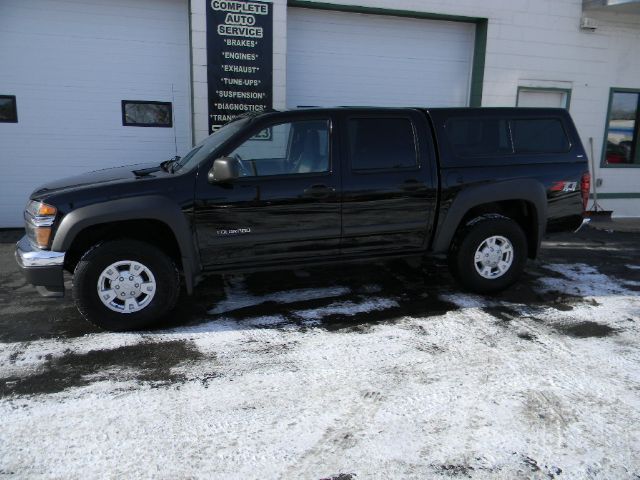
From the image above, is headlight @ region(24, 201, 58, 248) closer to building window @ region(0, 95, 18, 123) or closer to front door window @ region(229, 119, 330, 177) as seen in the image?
front door window @ region(229, 119, 330, 177)

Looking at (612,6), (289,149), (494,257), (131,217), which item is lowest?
(494,257)

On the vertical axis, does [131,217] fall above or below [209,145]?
below

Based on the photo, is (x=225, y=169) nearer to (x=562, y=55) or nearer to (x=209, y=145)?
(x=209, y=145)

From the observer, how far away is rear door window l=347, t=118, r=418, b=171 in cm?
463

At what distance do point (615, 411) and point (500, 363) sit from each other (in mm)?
783

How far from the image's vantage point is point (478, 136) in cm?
504

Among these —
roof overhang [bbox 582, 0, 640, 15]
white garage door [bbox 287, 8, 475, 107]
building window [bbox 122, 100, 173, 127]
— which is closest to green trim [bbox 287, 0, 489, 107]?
white garage door [bbox 287, 8, 475, 107]

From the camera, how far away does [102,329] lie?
4254 millimetres

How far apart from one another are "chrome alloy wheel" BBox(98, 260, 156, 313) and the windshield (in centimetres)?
97

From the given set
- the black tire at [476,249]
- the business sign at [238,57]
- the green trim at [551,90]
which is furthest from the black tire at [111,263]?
the green trim at [551,90]

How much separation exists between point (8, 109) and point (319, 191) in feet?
20.2

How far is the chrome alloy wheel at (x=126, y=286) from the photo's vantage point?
4.10 meters

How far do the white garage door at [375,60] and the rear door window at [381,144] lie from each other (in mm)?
4485

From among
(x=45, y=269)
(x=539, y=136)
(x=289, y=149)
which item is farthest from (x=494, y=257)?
(x=45, y=269)
